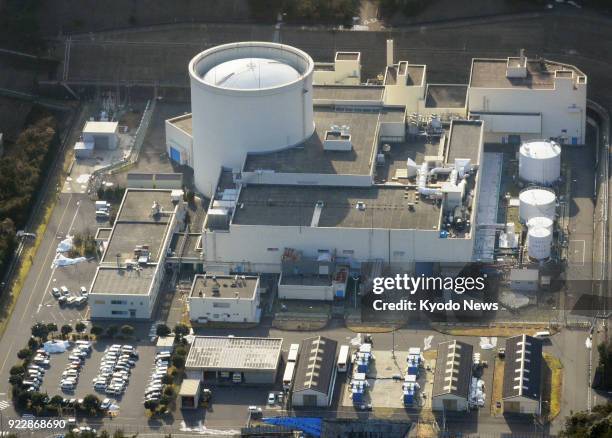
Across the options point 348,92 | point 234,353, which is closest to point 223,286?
point 234,353

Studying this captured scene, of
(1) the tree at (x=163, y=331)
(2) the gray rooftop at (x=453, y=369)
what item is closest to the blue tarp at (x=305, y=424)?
(2) the gray rooftop at (x=453, y=369)

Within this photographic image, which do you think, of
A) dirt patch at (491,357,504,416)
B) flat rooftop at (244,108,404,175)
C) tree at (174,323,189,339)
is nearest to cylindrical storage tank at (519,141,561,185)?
flat rooftop at (244,108,404,175)

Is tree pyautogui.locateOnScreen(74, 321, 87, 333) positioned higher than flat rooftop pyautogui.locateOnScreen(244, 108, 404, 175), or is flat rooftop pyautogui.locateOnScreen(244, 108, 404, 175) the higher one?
flat rooftop pyautogui.locateOnScreen(244, 108, 404, 175)

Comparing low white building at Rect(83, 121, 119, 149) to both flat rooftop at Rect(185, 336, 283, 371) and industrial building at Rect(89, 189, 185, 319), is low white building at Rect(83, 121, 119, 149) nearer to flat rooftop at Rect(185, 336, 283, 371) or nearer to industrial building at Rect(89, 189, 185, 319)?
industrial building at Rect(89, 189, 185, 319)

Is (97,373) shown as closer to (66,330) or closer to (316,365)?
(66,330)

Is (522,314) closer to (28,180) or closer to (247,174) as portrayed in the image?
(247,174)

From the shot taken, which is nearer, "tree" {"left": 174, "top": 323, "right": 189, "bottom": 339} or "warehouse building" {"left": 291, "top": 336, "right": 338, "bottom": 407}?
"warehouse building" {"left": 291, "top": 336, "right": 338, "bottom": 407}

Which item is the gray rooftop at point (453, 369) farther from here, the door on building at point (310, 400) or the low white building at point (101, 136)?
the low white building at point (101, 136)
